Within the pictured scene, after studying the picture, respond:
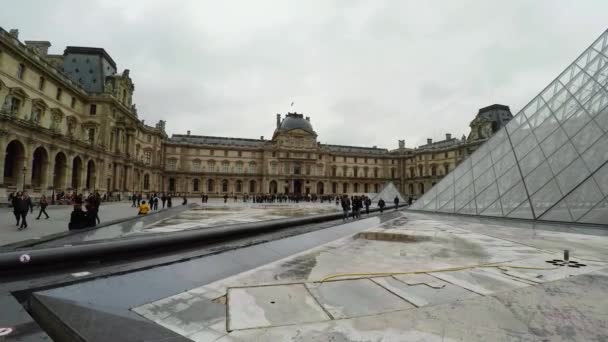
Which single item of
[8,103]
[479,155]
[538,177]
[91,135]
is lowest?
[538,177]

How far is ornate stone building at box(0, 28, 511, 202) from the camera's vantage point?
2394 cm

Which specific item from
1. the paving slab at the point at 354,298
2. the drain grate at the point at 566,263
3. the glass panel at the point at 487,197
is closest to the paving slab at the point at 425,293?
the paving slab at the point at 354,298

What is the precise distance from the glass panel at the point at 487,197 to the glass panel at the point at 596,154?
4.10 meters

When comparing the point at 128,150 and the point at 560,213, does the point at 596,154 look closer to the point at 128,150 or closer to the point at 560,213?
the point at 560,213

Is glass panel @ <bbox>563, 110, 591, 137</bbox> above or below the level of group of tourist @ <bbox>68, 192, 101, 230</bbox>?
above

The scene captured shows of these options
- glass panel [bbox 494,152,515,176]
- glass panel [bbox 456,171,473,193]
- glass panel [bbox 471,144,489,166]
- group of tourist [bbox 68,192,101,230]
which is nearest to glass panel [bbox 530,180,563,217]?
glass panel [bbox 494,152,515,176]

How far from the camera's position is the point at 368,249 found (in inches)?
279

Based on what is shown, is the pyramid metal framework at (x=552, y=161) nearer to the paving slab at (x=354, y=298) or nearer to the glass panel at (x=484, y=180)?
the glass panel at (x=484, y=180)

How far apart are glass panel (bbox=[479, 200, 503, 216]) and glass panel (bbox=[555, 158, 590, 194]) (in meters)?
2.86

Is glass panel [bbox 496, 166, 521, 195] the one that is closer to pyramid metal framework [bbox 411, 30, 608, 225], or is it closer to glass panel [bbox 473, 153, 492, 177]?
pyramid metal framework [bbox 411, 30, 608, 225]

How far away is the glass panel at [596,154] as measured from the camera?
42.2ft

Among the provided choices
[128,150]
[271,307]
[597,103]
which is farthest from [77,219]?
[128,150]

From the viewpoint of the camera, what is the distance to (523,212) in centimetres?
1443

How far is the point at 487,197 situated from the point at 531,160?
→ 9.57ft
